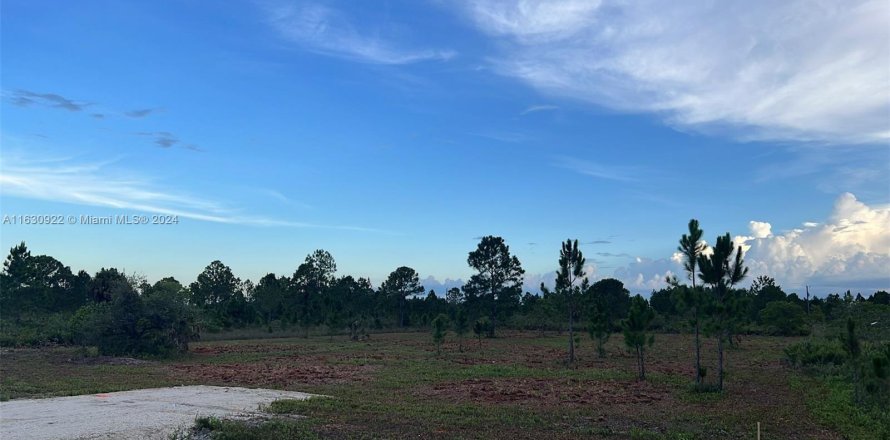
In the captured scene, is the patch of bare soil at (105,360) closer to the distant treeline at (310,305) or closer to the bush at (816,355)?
the distant treeline at (310,305)

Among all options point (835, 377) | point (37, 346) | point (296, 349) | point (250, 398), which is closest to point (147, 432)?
point (250, 398)

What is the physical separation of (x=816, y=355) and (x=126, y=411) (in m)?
27.5

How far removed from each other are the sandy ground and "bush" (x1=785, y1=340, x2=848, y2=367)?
2231cm

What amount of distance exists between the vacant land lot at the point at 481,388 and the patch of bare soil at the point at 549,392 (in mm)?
40

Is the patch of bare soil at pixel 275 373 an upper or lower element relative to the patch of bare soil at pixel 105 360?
upper

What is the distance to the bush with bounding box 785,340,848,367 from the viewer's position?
2558 centimetres

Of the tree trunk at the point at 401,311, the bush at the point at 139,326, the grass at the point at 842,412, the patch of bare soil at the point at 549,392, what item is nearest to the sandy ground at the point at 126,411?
the patch of bare soil at the point at 549,392

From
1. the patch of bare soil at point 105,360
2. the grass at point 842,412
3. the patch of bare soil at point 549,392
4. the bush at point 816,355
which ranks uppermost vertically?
the bush at point 816,355

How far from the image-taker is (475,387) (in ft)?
69.8

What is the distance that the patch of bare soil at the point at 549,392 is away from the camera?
1811cm

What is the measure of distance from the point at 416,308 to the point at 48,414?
227ft

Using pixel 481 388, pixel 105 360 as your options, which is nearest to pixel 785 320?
pixel 481 388

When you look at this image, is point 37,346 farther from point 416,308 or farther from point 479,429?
point 416,308

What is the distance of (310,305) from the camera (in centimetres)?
7525
